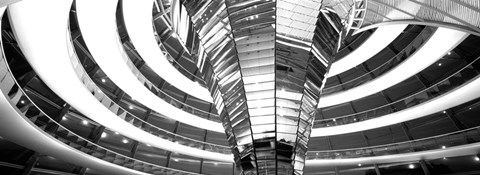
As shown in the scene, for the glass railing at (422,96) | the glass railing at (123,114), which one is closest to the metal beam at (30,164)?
the glass railing at (123,114)

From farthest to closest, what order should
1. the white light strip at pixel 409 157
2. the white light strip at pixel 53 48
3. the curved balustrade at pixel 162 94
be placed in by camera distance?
1. the white light strip at pixel 409 157
2. the curved balustrade at pixel 162 94
3. the white light strip at pixel 53 48

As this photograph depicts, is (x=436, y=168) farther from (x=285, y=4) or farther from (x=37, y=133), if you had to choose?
(x=37, y=133)

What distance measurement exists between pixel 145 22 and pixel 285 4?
5454 mm

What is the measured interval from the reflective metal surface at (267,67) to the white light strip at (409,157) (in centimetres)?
924

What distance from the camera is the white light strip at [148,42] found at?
10883mm

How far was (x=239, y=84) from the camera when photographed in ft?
31.3

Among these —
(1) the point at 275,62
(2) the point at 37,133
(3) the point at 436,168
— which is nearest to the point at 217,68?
(1) the point at 275,62

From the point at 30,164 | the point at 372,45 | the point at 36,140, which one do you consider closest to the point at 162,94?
the point at 36,140

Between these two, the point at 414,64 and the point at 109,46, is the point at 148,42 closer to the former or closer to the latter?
the point at 109,46

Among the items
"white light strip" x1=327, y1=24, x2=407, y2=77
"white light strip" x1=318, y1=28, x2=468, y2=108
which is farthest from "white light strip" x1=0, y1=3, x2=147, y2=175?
"white light strip" x1=318, y1=28, x2=468, y2=108

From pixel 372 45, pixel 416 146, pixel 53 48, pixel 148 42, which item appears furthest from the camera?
pixel 416 146

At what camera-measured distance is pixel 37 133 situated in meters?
11.4

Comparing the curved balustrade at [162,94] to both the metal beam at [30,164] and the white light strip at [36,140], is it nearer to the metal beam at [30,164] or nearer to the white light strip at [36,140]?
the white light strip at [36,140]

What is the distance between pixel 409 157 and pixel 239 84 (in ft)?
41.2
